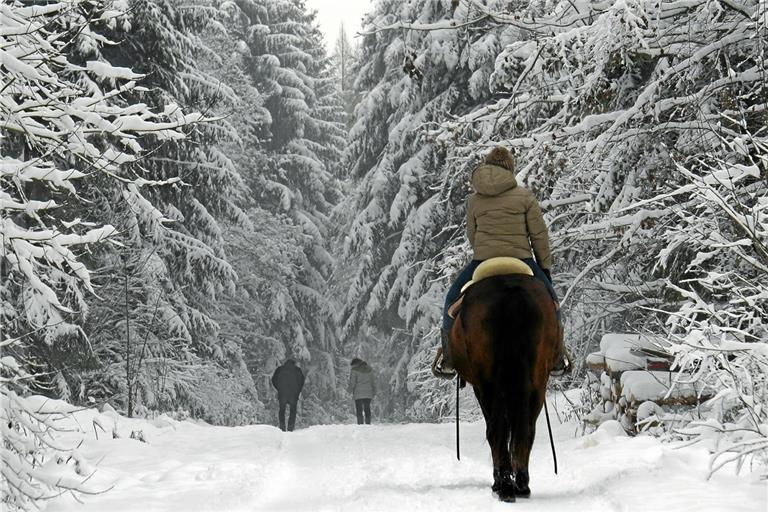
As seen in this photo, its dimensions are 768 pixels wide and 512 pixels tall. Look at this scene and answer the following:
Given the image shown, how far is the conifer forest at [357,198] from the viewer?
6.14m

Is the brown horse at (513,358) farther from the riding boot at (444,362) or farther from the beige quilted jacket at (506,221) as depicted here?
the riding boot at (444,362)

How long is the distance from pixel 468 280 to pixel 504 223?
504mm

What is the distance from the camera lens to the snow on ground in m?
5.62

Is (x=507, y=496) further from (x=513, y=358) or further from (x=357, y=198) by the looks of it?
(x=357, y=198)

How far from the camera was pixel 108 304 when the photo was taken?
1788 centimetres

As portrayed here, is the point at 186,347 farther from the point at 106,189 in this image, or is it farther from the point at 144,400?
the point at 106,189

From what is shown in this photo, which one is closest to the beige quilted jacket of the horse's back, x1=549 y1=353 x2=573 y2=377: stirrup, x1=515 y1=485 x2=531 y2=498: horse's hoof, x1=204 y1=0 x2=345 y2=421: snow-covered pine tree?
the horse's back

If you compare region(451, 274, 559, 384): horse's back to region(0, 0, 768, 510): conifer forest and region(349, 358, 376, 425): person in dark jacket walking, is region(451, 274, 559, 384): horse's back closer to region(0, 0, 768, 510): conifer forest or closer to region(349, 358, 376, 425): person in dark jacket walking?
region(0, 0, 768, 510): conifer forest

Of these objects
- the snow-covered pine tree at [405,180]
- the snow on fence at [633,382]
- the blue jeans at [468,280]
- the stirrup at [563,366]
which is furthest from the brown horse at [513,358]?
the snow-covered pine tree at [405,180]

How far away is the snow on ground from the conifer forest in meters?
0.37

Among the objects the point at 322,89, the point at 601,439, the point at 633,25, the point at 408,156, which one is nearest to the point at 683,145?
the point at 633,25

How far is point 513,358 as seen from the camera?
6.05m

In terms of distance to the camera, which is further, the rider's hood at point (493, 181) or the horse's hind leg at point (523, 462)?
the rider's hood at point (493, 181)

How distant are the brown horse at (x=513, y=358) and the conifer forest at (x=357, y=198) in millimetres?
971
